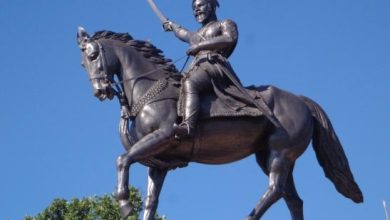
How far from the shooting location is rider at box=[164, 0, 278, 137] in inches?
425

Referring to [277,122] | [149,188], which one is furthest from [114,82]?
[277,122]

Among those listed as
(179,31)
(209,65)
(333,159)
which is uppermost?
(179,31)

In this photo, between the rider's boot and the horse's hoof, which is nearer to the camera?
the horse's hoof

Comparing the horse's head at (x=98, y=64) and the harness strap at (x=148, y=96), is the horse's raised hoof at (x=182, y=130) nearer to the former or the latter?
the harness strap at (x=148, y=96)

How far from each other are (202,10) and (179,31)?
520mm

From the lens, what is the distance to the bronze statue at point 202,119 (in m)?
10.9

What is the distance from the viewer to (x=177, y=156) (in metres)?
11.1

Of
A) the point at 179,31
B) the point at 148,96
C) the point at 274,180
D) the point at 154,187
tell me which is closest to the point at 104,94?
the point at 148,96

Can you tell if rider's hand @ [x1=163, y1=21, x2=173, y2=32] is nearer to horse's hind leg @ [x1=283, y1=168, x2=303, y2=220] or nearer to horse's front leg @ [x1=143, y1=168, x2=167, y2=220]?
horse's front leg @ [x1=143, y1=168, x2=167, y2=220]

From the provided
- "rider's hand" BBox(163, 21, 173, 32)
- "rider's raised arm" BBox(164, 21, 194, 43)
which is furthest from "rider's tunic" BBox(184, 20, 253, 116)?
"rider's hand" BBox(163, 21, 173, 32)

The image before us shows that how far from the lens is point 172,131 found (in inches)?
418

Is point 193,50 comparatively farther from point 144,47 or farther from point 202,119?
point 202,119

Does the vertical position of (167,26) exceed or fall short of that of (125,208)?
it exceeds it

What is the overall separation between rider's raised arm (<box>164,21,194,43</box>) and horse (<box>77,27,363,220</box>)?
0.66 meters
